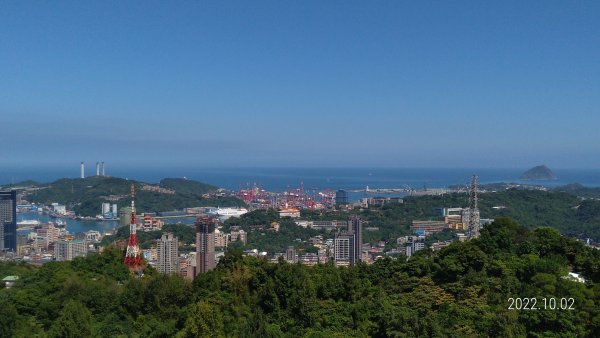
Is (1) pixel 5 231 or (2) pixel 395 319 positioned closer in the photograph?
(2) pixel 395 319

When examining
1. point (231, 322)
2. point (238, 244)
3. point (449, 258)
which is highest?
point (449, 258)

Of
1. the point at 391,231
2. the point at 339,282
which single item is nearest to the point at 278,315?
the point at 339,282

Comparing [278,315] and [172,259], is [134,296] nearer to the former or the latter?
[278,315]

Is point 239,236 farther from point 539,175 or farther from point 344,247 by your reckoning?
point 539,175

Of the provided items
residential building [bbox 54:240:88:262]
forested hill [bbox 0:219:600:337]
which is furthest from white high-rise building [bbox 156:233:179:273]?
forested hill [bbox 0:219:600:337]

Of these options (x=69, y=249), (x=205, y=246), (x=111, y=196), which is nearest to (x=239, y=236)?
(x=69, y=249)

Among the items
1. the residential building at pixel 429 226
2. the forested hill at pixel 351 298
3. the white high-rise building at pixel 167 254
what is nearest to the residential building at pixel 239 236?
the white high-rise building at pixel 167 254

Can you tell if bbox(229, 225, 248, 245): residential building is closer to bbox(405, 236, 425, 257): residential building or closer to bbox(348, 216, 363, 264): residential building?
bbox(348, 216, 363, 264): residential building
